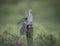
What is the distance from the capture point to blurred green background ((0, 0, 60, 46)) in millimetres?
2404

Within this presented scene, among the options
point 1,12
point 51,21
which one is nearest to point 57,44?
point 51,21

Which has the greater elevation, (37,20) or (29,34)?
(37,20)

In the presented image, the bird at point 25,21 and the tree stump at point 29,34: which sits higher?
the bird at point 25,21

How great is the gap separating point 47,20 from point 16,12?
1.49ft

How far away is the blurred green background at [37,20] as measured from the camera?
2404 mm

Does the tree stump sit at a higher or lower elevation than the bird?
lower

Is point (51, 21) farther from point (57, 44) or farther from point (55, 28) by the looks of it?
point (57, 44)

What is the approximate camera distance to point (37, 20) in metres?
2.44

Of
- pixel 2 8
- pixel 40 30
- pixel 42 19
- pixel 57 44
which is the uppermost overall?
pixel 2 8

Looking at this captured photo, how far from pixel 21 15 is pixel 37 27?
0.28 m

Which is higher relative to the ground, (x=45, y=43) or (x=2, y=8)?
(x=2, y=8)

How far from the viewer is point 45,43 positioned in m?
2.40

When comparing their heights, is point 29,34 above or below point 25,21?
below

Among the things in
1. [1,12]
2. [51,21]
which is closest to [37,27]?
[51,21]
